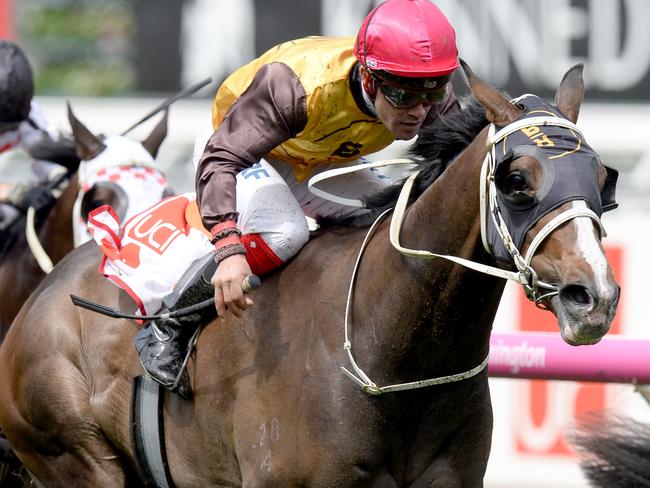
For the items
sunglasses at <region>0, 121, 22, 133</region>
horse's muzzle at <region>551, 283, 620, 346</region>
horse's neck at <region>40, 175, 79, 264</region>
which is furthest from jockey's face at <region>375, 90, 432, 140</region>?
sunglasses at <region>0, 121, 22, 133</region>

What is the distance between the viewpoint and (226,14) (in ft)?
30.9

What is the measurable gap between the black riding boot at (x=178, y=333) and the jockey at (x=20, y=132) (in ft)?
8.39

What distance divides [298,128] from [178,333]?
0.77 metres

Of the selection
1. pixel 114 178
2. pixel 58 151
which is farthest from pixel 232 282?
pixel 58 151

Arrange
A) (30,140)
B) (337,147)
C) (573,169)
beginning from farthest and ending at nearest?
1. (30,140)
2. (337,147)
3. (573,169)

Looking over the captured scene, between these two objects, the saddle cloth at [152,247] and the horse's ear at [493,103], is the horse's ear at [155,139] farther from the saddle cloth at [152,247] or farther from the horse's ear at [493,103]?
the horse's ear at [493,103]

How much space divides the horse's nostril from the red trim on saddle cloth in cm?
109

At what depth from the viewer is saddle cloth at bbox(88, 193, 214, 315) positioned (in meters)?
4.11

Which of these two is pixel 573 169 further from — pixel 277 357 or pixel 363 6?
pixel 363 6

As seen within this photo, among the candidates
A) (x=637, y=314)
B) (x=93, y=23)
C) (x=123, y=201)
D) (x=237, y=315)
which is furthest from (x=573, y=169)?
(x=93, y=23)

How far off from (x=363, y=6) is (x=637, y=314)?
345cm

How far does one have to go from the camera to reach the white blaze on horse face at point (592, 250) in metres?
2.79

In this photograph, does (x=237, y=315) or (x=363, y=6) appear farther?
(x=363, y=6)

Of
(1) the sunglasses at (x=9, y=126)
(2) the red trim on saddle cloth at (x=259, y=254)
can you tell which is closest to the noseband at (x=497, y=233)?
(2) the red trim on saddle cloth at (x=259, y=254)
